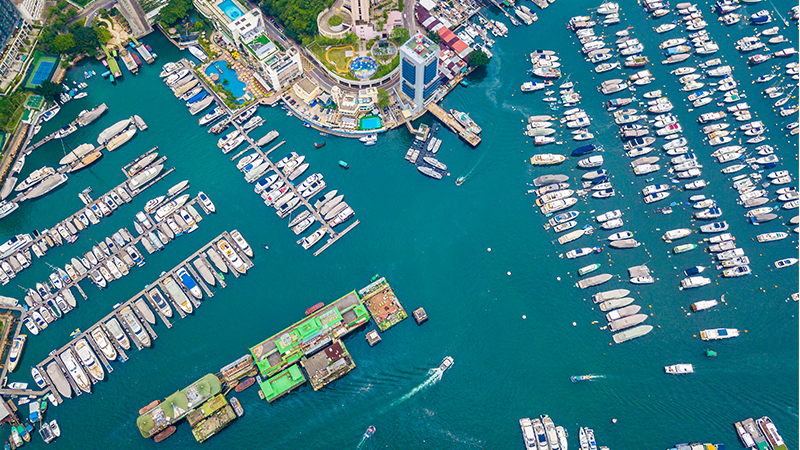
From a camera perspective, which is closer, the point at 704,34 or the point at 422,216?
the point at 422,216

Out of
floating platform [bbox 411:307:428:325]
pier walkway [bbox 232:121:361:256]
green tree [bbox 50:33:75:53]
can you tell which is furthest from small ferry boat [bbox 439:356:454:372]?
green tree [bbox 50:33:75:53]

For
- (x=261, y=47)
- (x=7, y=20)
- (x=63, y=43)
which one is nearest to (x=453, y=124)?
(x=261, y=47)

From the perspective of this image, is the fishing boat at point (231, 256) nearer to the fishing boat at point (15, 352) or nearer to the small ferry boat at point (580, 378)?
the fishing boat at point (15, 352)

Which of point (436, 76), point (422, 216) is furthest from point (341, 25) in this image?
point (422, 216)

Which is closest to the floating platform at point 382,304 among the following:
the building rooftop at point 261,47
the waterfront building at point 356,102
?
the waterfront building at point 356,102

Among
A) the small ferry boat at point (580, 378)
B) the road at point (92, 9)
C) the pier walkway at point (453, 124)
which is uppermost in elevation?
the road at point (92, 9)

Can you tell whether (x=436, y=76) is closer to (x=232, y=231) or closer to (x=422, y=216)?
(x=422, y=216)

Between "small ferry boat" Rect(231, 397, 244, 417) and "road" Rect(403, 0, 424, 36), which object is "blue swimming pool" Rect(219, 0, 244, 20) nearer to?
"road" Rect(403, 0, 424, 36)

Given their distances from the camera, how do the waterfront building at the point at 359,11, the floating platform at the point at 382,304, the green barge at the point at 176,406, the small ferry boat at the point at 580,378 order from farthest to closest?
the waterfront building at the point at 359,11
the floating platform at the point at 382,304
the small ferry boat at the point at 580,378
the green barge at the point at 176,406
